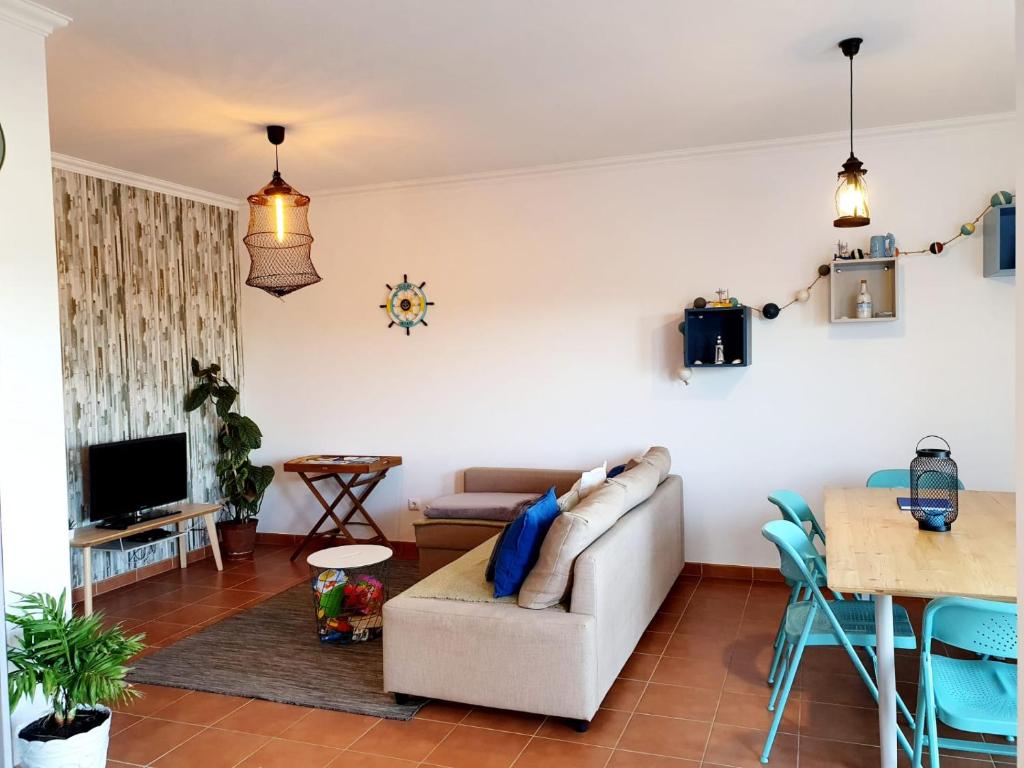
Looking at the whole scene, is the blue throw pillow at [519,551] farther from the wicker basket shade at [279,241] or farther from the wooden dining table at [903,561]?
the wicker basket shade at [279,241]

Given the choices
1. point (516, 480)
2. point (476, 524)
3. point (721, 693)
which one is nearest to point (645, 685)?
point (721, 693)

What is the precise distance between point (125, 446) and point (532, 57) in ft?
11.7

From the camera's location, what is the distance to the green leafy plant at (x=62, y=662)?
2670 mm

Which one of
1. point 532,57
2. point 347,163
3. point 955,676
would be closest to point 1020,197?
point 955,676

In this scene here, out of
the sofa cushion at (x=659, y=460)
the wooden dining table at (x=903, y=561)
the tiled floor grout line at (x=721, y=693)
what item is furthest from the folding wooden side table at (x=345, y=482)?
the wooden dining table at (x=903, y=561)

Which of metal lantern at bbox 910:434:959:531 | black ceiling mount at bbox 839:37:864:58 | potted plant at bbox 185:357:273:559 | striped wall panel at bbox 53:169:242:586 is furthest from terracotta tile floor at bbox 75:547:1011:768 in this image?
black ceiling mount at bbox 839:37:864:58

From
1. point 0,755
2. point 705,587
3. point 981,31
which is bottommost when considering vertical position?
point 705,587

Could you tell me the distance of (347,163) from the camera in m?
5.25

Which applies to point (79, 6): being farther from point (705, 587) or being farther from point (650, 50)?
point (705, 587)

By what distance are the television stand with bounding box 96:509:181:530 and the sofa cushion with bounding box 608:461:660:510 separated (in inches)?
122

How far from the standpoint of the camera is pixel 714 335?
5.12 meters

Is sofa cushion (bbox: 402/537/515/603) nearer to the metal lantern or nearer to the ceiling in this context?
the metal lantern

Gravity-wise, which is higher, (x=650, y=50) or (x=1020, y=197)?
(x=650, y=50)

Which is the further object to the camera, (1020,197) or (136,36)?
(136,36)
